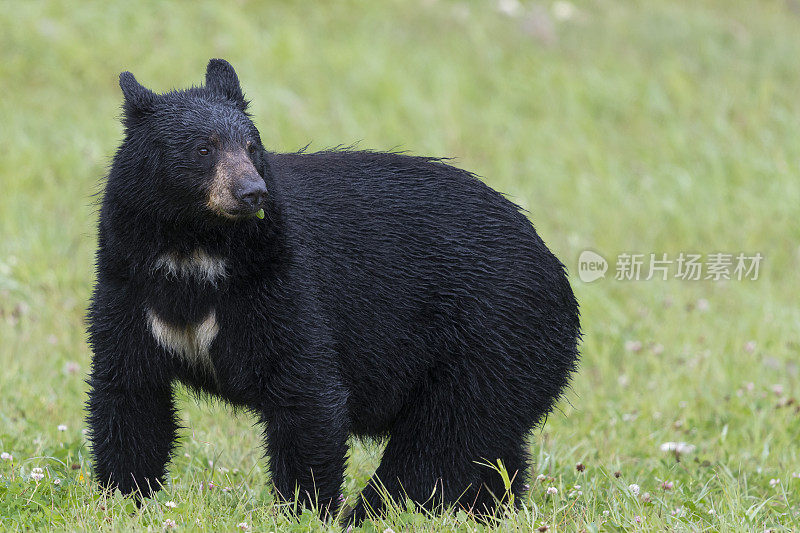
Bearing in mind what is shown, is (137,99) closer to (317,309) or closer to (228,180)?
(228,180)

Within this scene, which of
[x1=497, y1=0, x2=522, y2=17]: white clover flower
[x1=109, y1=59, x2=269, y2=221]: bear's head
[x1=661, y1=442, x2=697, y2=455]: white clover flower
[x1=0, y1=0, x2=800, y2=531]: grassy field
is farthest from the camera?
[x1=497, y1=0, x2=522, y2=17]: white clover flower

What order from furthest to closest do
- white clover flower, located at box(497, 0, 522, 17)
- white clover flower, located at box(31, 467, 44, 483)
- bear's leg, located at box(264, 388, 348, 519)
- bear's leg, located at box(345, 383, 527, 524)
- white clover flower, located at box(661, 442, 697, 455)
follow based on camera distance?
white clover flower, located at box(497, 0, 522, 17) < white clover flower, located at box(661, 442, 697, 455) < bear's leg, located at box(345, 383, 527, 524) < white clover flower, located at box(31, 467, 44, 483) < bear's leg, located at box(264, 388, 348, 519)

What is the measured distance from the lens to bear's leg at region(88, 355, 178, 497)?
157 inches

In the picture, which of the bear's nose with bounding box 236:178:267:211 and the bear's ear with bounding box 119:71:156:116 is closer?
the bear's nose with bounding box 236:178:267:211

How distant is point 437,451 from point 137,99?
182 cm

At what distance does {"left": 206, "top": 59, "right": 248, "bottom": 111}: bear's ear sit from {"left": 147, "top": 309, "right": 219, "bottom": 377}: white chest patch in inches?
32.5

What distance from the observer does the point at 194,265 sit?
12.3 feet

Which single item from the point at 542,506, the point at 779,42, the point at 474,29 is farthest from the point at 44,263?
the point at 779,42

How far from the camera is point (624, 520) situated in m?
3.91

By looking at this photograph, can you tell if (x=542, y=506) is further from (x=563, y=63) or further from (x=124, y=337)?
(x=563, y=63)

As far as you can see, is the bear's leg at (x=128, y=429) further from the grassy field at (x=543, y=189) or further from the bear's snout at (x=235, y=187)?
the bear's snout at (x=235, y=187)

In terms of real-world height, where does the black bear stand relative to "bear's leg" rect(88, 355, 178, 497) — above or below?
above

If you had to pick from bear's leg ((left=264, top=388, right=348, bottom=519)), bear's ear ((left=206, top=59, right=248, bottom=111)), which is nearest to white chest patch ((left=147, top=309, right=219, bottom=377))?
bear's leg ((left=264, top=388, right=348, bottom=519))

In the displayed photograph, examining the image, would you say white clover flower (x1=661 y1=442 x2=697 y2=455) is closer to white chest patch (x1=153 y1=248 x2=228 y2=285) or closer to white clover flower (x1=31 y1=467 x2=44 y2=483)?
white chest patch (x1=153 y1=248 x2=228 y2=285)
